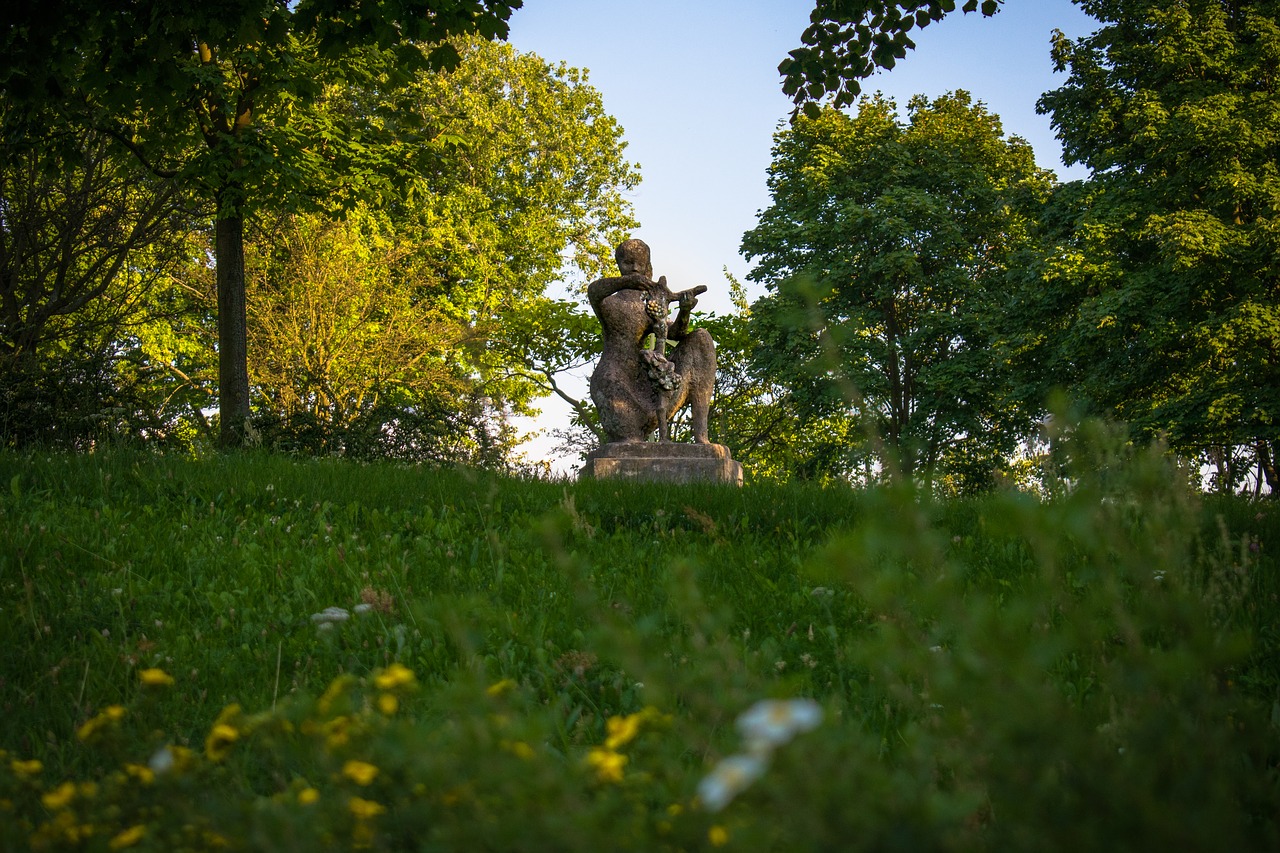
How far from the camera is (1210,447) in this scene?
18.9 meters

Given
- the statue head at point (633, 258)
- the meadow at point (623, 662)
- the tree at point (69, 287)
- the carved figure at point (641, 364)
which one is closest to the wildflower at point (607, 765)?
the meadow at point (623, 662)

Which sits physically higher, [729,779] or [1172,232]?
[1172,232]

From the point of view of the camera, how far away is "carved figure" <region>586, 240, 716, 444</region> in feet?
36.7

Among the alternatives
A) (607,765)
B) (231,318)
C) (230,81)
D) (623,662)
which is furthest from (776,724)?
(231,318)

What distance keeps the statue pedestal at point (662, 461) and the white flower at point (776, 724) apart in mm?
9240

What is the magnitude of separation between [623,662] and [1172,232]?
1910 cm

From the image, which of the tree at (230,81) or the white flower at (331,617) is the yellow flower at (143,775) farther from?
the tree at (230,81)

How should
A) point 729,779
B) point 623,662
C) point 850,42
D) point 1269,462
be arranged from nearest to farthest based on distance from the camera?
point 729,779, point 623,662, point 850,42, point 1269,462

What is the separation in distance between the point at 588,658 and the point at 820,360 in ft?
8.05

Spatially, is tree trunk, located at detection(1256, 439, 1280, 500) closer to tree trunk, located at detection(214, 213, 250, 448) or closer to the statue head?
the statue head

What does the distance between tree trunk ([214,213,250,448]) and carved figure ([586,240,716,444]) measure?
620cm

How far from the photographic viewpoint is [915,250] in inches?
1048

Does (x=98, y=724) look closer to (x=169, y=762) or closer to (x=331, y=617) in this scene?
(x=169, y=762)

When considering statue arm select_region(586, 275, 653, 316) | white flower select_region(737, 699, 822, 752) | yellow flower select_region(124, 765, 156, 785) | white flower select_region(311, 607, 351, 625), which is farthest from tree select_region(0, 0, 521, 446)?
white flower select_region(737, 699, 822, 752)
